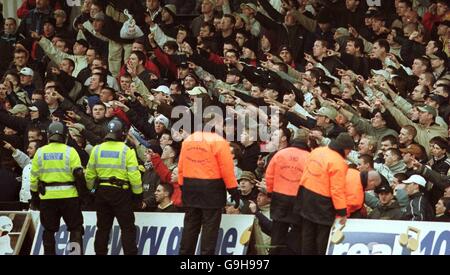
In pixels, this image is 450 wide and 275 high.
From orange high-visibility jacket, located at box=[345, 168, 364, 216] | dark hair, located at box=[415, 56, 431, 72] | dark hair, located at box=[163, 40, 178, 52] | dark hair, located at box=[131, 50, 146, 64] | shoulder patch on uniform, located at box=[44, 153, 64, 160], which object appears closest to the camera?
orange high-visibility jacket, located at box=[345, 168, 364, 216]

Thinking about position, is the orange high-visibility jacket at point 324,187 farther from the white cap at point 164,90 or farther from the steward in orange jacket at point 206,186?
the white cap at point 164,90

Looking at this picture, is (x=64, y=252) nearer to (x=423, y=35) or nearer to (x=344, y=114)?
(x=344, y=114)

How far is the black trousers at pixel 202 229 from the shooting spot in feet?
47.9

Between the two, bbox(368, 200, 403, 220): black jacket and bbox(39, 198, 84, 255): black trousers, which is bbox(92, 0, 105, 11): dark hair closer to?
bbox(39, 198, 84, 255): black trousers

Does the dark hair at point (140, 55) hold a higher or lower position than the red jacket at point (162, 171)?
higher

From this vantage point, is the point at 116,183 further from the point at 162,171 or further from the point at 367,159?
the point at 367,159

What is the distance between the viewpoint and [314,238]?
47.2 feet

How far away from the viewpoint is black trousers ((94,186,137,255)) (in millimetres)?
14977

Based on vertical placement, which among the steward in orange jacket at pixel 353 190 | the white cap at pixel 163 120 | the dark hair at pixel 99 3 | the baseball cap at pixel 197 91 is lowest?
the steward in orange jacket at pixel 353 190

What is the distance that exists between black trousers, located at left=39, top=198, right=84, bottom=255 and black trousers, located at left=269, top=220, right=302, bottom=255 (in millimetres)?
2441

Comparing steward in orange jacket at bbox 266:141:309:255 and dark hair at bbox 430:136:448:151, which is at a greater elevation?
dark hair at bbox 430:136:448:151

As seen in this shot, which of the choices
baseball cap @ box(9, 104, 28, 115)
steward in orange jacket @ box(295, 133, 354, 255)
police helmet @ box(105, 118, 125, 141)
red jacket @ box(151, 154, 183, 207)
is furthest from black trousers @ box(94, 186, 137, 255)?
baseball cap @ box(9, 104, 28, 115)

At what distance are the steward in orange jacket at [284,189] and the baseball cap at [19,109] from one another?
505cm

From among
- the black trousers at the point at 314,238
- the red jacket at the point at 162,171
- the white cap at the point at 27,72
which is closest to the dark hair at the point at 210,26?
the white cap at the point at 27,72
